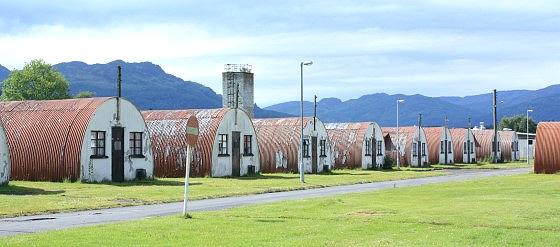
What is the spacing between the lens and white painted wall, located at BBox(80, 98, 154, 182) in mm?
41906

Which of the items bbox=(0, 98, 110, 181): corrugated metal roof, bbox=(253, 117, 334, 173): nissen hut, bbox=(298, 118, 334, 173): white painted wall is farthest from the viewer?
bbox=(298, 118, 334, 173): white painted wall

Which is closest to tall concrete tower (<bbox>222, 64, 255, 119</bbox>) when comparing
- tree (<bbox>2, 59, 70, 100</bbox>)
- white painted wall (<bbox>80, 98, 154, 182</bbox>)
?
white painted wall (<bbox>80, 98, 154, 182</bbox>)

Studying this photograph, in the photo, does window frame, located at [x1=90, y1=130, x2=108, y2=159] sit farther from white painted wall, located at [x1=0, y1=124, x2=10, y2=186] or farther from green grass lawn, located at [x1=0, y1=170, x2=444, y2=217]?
white painted wall, located at [x1=0, y1=124, x2=10, y2=186]

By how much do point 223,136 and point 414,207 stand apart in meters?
28.7

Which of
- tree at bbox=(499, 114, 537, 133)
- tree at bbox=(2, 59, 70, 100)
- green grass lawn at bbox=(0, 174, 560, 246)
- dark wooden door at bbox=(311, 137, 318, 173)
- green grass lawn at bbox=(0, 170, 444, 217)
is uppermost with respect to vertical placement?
tree at bbox=(2, 59, 70, 100)

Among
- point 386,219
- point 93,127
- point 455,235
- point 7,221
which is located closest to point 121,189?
point 93,127

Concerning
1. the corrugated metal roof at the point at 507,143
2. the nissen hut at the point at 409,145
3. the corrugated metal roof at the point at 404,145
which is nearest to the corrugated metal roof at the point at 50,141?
the corrugated metal roof at the point at 404,145

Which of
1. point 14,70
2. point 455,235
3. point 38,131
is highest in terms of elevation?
point 14,70

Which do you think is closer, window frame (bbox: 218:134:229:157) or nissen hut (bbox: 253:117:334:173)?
window frame (bbox: 218:134:229:157)

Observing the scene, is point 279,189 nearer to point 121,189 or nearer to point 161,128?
point 121,189

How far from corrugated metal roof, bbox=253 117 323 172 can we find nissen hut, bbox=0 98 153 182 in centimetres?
1523

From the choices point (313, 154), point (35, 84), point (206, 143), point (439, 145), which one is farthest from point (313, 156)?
point (35, 84)

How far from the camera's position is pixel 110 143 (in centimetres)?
4375

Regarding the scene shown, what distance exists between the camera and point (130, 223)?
2020cm
